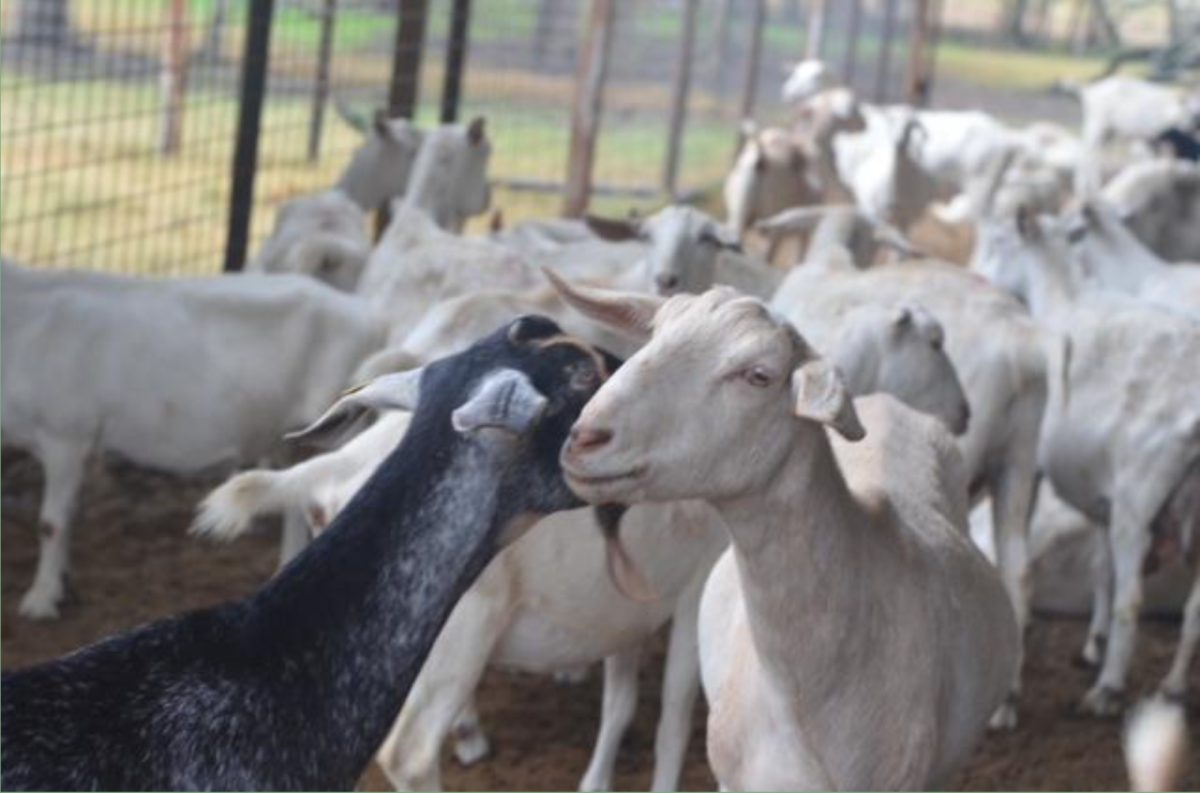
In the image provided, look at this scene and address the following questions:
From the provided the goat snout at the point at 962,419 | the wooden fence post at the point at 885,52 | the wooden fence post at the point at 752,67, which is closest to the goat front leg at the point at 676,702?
the goat snout at the point at 962,419

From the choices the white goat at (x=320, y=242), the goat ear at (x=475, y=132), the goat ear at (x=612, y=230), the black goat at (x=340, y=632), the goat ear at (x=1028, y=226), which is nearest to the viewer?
the black goat at (x=340, y=632)

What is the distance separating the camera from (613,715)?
5980 millimetres

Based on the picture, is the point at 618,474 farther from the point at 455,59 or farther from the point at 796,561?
the point at 455,59

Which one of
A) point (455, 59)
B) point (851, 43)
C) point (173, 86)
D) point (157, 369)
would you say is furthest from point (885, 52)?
point (157, 369)

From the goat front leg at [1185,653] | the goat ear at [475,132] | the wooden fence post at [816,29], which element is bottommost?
the goat front leg at [1185,653]

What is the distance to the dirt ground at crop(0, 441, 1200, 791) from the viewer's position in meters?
6.31

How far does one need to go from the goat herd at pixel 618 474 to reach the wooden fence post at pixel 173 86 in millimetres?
2644

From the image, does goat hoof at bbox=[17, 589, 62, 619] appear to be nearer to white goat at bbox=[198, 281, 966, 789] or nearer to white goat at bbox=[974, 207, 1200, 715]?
white goat at bbox=[198, 281, 966, 789]

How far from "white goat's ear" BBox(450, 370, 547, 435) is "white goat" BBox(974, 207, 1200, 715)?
11.8 feet

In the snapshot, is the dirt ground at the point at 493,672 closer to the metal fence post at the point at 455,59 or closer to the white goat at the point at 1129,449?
the white goat at the point at 1129,449

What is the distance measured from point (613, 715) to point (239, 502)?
1.59 meters

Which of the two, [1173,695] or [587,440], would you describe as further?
[1173,695]

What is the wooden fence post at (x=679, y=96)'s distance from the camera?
49.8 feet

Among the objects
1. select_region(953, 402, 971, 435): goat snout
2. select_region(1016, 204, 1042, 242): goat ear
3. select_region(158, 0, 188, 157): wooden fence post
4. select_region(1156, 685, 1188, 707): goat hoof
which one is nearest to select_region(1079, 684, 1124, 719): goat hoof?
select_region(1156, 685, 1188, 707): goat hoof
